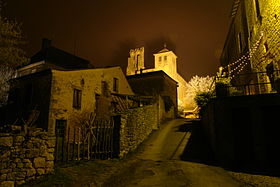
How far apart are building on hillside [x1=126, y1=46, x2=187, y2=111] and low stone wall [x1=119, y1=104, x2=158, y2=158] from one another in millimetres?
38692

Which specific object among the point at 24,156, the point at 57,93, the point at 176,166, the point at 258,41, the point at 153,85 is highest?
the point at 258,41

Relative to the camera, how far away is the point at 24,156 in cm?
613

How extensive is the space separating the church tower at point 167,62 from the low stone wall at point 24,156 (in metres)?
54.3

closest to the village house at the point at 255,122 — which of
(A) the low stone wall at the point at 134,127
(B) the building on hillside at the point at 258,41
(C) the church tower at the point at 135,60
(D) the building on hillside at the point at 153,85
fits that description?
(B) the building on hillside at the point at 258,41

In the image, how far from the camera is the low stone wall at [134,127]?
36.5ft

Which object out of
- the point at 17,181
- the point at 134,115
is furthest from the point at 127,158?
the point at 17,181

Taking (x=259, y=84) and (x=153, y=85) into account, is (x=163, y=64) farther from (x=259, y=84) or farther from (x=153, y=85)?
(x=259, y=84)

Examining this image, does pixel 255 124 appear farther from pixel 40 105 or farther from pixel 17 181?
→ pixel 40 105

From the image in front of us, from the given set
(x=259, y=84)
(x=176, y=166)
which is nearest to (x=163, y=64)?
(x=259, y=84)

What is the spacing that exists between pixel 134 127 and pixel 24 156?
7.55 meters

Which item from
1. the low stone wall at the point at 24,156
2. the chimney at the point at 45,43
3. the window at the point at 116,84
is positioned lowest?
the low stone wall at the point at 24,156

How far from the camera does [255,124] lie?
29.6ft

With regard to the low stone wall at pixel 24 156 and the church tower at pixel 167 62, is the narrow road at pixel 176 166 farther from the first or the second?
the church tower at pixel 167 62

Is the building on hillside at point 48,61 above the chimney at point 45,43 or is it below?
below
